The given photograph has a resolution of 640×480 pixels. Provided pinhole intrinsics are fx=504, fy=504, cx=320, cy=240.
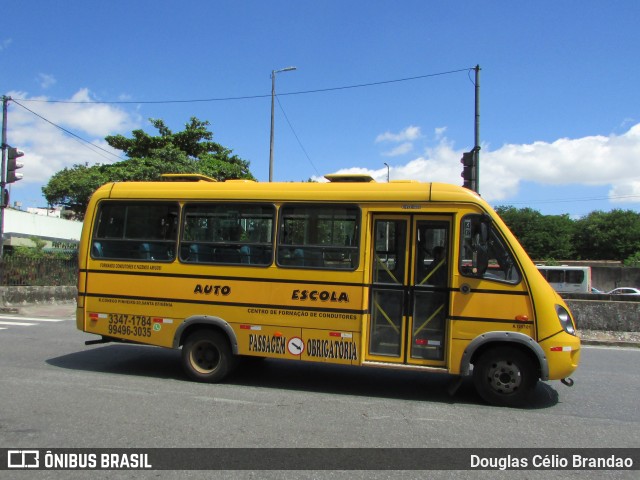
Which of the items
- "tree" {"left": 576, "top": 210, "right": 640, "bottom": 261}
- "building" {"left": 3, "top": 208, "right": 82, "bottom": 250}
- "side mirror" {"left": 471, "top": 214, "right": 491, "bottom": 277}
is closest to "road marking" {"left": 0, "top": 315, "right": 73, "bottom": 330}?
"side mirror" {"left": 471, "top": 214, "right": 491, "bottom": 277}

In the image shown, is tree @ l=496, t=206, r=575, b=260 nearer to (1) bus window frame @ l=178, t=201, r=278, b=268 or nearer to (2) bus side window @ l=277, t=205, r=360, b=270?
(2) bus side window @ l=277, t=205, r=360, b=270

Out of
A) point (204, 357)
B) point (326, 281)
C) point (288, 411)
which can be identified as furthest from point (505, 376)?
point (204, 357)

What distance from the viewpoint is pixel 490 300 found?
20.1 ft

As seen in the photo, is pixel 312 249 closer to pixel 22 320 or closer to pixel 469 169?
pixel 469 169

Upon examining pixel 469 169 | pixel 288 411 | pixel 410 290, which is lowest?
pixel 288 411

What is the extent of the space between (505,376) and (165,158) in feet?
70.7

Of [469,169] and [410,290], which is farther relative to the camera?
[469,169]

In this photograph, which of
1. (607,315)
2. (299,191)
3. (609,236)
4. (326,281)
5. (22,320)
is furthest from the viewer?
(609,236)

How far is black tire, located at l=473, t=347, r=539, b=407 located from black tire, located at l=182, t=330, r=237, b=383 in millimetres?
3321

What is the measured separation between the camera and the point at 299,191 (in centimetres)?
681

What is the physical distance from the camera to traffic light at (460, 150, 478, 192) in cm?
1122

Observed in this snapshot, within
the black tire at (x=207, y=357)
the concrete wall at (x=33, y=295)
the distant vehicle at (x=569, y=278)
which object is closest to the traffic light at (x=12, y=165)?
the concrete wall at (x=33, y=295)

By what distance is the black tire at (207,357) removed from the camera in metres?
6.99

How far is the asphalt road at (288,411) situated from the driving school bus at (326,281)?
507 mm
